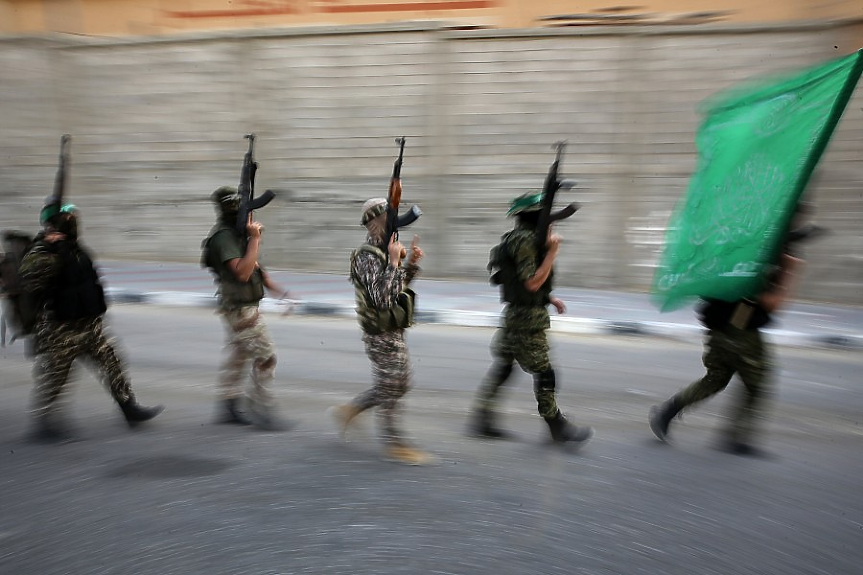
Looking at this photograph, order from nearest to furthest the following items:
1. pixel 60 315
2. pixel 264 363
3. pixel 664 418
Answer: pixel 60 315 < pixel 664 418 < pixel 264 363

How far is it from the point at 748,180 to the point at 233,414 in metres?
3.60

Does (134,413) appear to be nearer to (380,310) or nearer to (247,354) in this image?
(247,354)

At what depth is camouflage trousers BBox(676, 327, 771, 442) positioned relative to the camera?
14.7 ft

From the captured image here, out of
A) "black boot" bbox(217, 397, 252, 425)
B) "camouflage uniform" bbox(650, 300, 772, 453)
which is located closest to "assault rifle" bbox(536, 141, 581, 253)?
"camouflage uniform" bbox(650, 300, 772, 453)

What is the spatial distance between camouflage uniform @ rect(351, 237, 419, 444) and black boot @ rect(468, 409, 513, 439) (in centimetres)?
62

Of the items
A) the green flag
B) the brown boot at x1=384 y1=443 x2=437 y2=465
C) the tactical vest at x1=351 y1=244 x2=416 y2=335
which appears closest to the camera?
the green flag

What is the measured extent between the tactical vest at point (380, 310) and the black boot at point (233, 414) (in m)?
1.30

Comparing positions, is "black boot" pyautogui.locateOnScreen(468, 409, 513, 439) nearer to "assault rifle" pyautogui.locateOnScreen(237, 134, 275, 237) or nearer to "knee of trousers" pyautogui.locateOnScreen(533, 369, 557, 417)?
"knee of trousers" pyautogui.locateOnScreen(533, 369, 557, 417)

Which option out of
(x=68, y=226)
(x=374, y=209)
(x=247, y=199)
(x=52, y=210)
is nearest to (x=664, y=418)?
(x=374, y=209)

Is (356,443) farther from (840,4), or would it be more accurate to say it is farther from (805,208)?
(840,4)

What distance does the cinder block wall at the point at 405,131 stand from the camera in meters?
10.8

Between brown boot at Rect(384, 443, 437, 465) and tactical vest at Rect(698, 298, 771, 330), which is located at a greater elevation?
tactical vest at Rect(698, 298, 771, 330)

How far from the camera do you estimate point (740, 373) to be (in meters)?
4.50

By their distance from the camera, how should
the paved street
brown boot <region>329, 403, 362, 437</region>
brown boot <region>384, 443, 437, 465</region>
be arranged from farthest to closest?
the paved street < brown boot <region>329, 403, 362, 437</region> < brown boot <region>384, 443, 437, 465</region>
